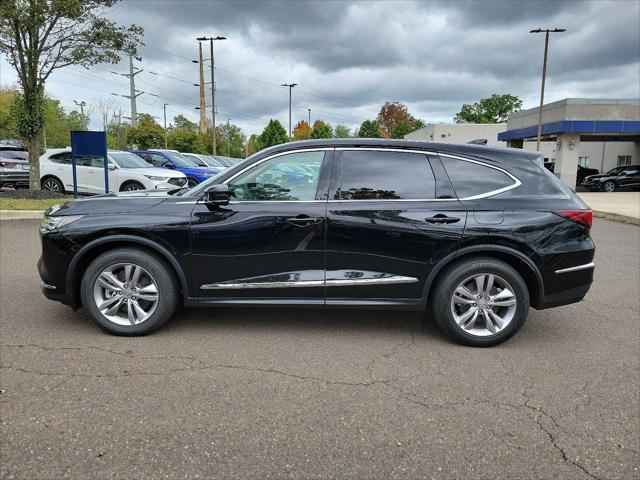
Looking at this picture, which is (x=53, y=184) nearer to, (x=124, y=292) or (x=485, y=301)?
(x=124, y=292)

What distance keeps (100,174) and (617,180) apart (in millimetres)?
27316

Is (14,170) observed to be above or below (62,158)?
below

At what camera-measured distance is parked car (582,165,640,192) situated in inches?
1096

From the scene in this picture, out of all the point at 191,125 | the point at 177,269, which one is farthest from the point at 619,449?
the point at 191,125

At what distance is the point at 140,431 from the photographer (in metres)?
2.75

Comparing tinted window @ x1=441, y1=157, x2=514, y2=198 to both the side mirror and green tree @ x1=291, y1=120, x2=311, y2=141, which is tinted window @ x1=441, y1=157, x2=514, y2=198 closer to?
the side mirror

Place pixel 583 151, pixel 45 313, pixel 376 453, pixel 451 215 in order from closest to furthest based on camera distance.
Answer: pixel 376 453 → pixel 451 215 → pixel 45 313 → pixel 583 151

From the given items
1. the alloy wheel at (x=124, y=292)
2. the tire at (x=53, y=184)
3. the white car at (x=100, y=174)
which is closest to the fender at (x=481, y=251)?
the alloy wheel at (x=124, y=292)

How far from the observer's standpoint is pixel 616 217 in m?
14.2

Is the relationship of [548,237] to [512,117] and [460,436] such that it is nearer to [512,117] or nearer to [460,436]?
[460,436]

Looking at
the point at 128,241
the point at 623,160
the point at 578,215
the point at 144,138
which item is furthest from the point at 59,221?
the point at 623,160

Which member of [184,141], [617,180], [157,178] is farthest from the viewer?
[184,141]

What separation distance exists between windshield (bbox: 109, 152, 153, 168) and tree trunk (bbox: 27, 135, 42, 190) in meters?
1.94

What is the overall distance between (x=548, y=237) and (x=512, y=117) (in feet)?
118
